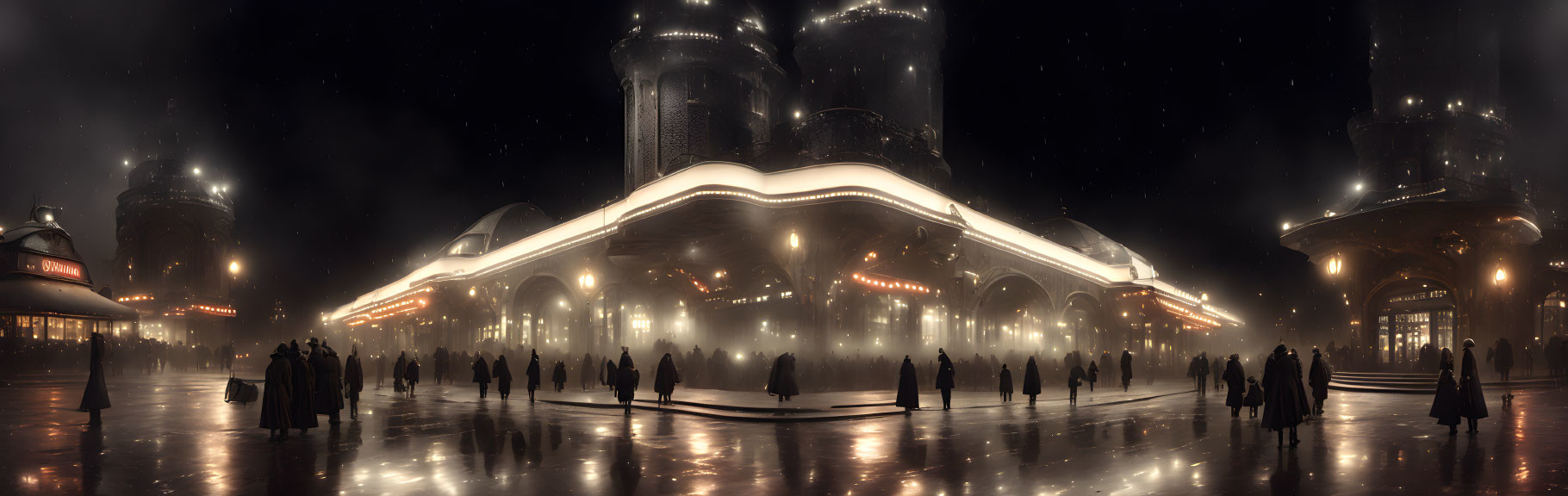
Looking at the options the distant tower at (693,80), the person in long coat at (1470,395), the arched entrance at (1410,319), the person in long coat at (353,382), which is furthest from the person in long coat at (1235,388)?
the distant tower at (693,80)

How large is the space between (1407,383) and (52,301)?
48.9 metres

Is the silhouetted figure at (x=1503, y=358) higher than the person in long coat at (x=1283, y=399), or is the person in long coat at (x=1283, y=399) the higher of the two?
the person in long coat at (x=1283, y=399)

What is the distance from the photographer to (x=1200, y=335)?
5422cm

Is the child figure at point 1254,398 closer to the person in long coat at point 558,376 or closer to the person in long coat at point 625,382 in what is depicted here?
the person in long coat at point 625,382

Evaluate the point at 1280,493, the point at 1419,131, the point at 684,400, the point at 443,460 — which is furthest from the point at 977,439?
the point at 1419,131

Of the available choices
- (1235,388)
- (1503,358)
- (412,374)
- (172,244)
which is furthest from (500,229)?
(1503,358)

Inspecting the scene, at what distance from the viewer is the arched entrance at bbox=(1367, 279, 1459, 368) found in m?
31.4

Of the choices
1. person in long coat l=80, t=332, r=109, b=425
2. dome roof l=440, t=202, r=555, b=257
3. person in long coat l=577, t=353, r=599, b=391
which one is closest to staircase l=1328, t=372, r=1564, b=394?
person in long coat l=577, t=353, r=599, b=391

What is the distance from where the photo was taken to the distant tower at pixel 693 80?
122 feet

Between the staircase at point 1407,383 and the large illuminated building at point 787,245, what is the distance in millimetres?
10084

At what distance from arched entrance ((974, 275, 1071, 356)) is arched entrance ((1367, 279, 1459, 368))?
12.1 metres

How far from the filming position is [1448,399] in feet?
40.8

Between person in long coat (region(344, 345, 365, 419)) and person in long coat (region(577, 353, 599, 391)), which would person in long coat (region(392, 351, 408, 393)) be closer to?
person in long coat (region(577, 353, 599, 391))

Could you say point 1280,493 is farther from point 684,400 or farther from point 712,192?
point 712,192
